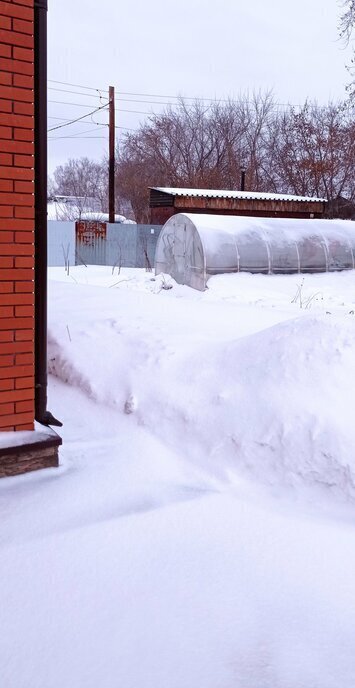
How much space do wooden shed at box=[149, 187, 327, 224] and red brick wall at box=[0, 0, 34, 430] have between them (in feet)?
61.5

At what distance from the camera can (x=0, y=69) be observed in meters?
3.25

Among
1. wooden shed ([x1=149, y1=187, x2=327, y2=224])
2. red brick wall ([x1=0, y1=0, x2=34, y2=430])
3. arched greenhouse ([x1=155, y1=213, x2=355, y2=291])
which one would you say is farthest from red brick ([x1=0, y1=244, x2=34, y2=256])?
wooden shed ([x1=149, y1=187, x2=327, y2=224])

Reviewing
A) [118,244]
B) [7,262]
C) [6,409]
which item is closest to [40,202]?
[7,262]

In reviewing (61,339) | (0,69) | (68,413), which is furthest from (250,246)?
(0,69)

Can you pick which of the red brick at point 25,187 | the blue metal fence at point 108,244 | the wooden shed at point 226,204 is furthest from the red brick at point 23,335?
the blue metal fence at point 108,244

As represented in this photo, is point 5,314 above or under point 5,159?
under

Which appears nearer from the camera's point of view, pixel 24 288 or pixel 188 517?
pixel 188 517

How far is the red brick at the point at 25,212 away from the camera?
3383mm

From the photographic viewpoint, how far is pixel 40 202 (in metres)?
3.68

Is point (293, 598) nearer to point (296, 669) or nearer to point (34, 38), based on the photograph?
point (296, 669)

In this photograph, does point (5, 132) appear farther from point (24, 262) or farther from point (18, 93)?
point (24, 262)

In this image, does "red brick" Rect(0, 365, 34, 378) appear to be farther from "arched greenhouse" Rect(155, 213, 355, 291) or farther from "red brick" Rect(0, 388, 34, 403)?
"arched greenhouse" Rect(155, 213, 355, 291)

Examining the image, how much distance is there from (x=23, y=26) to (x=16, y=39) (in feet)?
0.31

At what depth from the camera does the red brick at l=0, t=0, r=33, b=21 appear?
3269 millimetres
